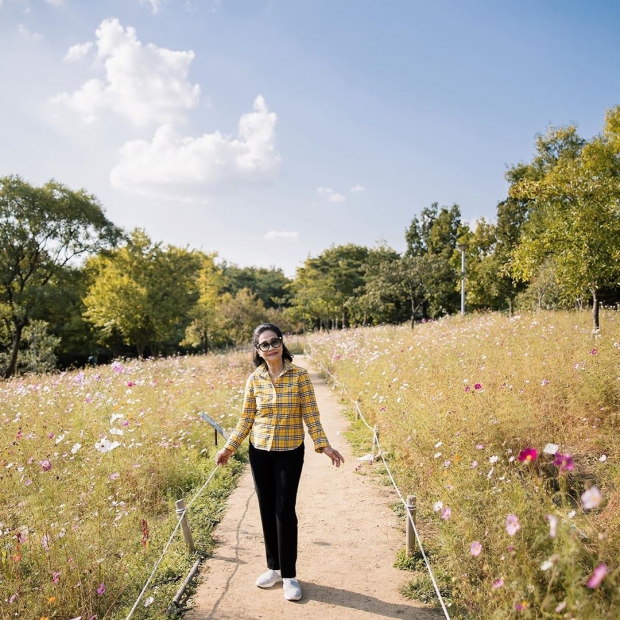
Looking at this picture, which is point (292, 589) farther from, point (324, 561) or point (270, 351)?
point (270, 351)

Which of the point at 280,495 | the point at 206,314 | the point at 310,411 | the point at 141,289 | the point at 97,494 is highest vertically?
the point at 141,289

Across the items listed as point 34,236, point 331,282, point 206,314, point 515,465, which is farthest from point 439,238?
point 515,465

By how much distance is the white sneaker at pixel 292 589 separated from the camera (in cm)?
314

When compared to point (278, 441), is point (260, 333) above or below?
above

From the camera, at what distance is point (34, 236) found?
67.9ft

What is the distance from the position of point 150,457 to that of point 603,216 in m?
9.19

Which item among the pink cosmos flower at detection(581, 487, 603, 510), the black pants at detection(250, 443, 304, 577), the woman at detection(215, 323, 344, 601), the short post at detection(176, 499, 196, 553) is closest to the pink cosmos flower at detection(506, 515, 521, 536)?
the pink cosmos flower at detection(581, 487, 603, 510)

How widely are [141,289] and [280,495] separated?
22.1m

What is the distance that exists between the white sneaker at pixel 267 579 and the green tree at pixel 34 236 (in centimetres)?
1948

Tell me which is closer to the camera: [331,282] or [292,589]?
[292,589]

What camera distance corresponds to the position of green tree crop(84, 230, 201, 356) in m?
23.3

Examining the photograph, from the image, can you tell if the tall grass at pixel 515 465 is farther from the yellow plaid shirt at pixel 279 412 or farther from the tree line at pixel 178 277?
the tree line at pixel 178 277

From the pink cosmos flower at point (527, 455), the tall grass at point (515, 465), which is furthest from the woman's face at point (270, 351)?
the pink cosmos flower at point (527, 455)

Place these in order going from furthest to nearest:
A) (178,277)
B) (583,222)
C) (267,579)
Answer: (178,277), (583,222), (267,579)
